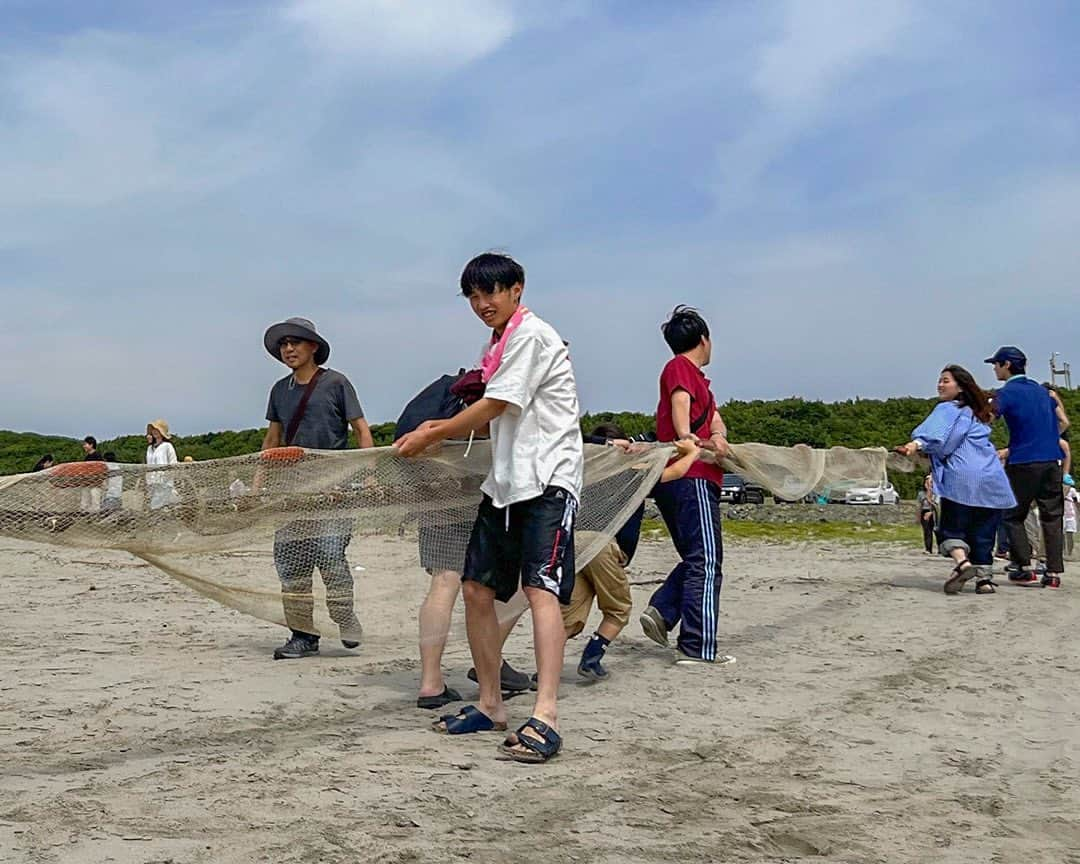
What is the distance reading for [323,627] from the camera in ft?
19.8

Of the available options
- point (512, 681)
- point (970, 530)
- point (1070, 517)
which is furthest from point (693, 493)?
point (1070, 517)

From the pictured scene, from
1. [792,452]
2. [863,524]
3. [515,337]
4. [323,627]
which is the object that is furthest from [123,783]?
[863,524]

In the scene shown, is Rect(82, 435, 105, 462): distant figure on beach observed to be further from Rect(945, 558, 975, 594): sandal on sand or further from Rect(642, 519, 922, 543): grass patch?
Rect(945, 558, 975, 594): sandal on sand

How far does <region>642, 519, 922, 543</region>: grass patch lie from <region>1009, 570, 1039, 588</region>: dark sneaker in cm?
696

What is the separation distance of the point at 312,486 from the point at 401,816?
208 cm

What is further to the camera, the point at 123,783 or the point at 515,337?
the point at 515,337

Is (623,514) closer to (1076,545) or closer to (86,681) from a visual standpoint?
(86,681)

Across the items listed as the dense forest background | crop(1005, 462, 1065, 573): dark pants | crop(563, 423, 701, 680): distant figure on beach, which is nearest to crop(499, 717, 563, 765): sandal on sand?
crop(563, 423, 701, 680): distant figure on beach

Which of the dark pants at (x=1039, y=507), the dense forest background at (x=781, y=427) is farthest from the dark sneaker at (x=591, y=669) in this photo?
the dense forest background at (x=781, y=427)

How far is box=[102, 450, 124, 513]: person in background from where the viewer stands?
16.7 ft

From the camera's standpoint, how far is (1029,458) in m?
11.8

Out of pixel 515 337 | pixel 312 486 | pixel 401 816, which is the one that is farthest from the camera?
pixel 312 486

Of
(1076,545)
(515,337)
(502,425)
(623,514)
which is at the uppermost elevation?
(515,337)

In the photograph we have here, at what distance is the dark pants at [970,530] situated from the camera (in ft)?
35.9
